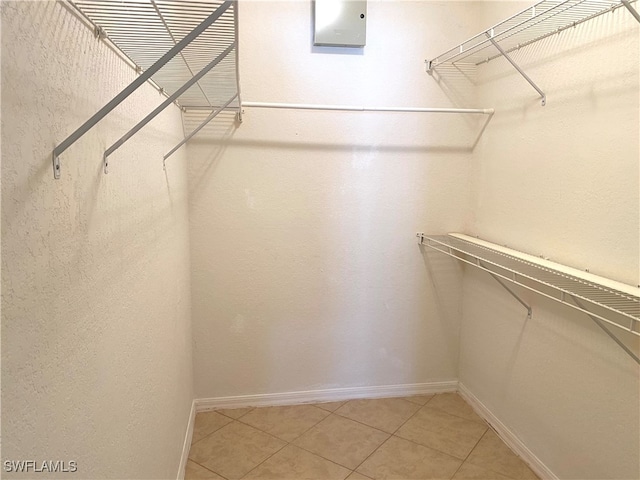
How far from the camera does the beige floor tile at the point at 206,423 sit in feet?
6.88

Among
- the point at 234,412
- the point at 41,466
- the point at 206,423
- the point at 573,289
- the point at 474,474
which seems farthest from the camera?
the point at 234,412

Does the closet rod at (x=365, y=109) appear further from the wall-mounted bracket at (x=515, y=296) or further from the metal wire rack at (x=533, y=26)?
the wall-mounted bracket at (x=515, y=296)

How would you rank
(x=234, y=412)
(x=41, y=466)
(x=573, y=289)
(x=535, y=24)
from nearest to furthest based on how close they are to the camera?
1. (x=41, y=466)
2. (x=573, y=289)
3. (x=535, y=24)
4. (x=234, y=412)

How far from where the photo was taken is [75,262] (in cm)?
73

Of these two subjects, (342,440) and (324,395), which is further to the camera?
(324,395)

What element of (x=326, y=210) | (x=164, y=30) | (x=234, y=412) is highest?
(x=164, y=30)

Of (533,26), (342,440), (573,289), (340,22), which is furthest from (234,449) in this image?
(533,26)

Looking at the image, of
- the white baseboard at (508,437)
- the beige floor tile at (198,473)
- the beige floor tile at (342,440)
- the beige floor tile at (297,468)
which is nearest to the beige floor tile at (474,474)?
the white baseboard at (508,437)

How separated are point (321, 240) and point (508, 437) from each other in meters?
1.35

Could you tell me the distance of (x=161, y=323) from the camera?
141cm

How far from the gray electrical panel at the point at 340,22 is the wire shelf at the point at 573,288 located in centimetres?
112

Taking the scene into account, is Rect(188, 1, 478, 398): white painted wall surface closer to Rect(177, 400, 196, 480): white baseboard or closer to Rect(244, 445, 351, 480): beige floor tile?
Rect(177, 400, 196, 480): white baseboard

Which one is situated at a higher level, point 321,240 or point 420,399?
point 321,240

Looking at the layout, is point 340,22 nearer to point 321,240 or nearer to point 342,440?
point 321,240
